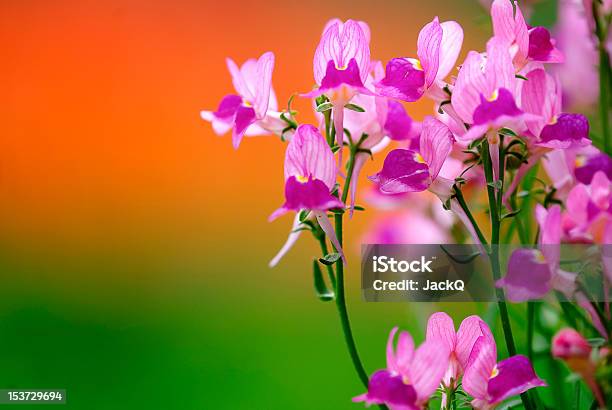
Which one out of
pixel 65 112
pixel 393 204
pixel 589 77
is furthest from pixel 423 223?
pixel 65 112

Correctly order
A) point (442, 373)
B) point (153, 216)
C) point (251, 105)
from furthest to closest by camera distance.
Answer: point (153, 216), point (251, 105), point (442, 373)

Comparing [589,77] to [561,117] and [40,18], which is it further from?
[40,18]

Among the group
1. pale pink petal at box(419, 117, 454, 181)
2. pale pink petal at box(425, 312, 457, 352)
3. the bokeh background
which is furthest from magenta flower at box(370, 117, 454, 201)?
the bokeh background

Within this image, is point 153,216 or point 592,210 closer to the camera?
point 592,210

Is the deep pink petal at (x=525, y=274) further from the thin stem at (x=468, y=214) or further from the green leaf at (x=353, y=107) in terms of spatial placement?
the green leaf at (x=353, y=107)

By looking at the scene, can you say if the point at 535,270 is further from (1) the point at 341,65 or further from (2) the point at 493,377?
(1) the point at 341,65

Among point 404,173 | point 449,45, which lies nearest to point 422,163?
point 404,173

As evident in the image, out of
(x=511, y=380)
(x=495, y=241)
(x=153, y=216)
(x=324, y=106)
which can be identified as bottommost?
(x=511, y=380)
